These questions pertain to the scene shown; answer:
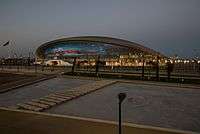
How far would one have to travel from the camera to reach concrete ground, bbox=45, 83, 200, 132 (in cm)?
1184

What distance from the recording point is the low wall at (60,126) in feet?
28.9

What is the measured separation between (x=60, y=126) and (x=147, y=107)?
21.1ft

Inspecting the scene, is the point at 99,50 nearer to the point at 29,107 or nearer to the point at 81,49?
the point at 81,49

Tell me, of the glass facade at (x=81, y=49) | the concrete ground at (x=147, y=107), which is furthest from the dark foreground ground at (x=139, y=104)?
the glass facade at (x=81, y=49)

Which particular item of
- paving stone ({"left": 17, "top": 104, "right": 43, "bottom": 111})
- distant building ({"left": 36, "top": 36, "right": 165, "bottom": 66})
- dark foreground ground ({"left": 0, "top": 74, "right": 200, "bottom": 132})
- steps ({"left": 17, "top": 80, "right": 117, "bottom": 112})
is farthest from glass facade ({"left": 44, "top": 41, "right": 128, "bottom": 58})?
paving stone ({"left": 17, "top": 104, "right": 43, "bottom": 111})

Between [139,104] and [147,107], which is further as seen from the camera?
[139,104]

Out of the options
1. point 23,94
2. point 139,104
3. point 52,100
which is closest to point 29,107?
point 52,100

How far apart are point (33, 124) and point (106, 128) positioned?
9.37 ft

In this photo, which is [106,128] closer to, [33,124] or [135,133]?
[135,133]

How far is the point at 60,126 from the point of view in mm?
9547

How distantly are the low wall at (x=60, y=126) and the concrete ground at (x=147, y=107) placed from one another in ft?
7.59

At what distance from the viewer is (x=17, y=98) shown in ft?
56.6

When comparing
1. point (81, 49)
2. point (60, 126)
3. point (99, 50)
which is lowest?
point (60, 126)

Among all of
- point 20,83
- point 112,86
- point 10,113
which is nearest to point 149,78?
point 112,86
